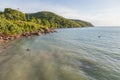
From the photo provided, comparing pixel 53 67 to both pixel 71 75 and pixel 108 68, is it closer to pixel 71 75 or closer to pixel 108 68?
pixel 71 75

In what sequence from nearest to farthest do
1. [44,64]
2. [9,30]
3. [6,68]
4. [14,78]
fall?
[14,78] < [6,68] < [44,64] < [9,30]

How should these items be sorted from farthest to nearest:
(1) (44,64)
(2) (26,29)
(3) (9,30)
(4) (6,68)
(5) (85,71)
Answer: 1. (2) (26,29)
2. (3) (9,30)
3. (1) (44,64)
4. (4) (6,68)
5. (5) (85,71)

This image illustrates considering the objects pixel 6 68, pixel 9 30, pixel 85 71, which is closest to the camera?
pixel 85 71

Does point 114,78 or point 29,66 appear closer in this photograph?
point 114,78

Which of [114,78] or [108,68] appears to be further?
[108,68]

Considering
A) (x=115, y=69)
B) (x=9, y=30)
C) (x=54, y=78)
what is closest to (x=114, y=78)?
(x=115, y=69)

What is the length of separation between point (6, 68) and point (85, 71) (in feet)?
50.5

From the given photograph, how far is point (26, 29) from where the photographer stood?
11319cm

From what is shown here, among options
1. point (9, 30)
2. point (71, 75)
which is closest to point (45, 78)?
point (71, 75)

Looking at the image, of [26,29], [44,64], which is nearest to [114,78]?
[44,64]

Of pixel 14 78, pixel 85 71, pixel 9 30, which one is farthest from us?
pixel 9 30

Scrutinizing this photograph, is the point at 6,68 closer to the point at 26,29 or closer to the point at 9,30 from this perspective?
the point at 9,30

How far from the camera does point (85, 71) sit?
97.5ft

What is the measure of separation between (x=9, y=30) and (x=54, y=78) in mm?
65537
